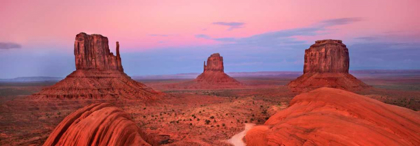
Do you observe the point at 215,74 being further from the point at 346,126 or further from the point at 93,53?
the point at 346,126

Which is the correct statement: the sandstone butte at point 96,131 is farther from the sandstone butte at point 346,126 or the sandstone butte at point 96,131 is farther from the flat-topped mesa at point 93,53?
the flat-topped mesa at point 93,53

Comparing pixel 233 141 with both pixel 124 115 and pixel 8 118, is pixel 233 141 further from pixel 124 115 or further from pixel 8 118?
pixel 8 118

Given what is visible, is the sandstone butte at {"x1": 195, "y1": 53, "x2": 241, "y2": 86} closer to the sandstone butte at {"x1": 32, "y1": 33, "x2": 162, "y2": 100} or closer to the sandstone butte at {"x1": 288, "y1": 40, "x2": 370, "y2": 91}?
the sandstone butte at {"x1": 288, "y1": 40, "x2": 370, "y2": 91}

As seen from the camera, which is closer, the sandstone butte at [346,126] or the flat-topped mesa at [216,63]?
the sandstone butte at [346,126]

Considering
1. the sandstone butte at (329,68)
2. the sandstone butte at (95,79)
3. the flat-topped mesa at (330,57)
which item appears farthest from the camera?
the flat-topped mesa at (330,57)

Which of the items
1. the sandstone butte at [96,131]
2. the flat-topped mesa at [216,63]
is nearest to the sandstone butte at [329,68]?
the flat-topped mesa at [216,63]

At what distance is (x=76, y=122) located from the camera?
32.9 feet

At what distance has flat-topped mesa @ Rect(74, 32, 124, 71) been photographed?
1708 inches

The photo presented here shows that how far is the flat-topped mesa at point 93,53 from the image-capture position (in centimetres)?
4338

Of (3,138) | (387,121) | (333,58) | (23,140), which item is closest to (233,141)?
(387,121)

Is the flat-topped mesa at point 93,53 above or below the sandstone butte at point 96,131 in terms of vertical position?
above

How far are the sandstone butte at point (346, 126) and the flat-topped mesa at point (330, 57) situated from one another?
50438mm

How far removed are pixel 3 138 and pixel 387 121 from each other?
85.0 ft

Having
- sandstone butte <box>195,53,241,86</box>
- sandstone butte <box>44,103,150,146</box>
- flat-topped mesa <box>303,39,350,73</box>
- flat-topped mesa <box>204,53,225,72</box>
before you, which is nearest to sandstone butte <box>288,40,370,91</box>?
flat-topped mesa <box>303,39,350,73</box>
